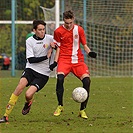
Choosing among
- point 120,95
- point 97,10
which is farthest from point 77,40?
point 97,10

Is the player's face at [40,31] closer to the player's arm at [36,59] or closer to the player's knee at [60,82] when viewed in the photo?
the player's arm at [36,59]

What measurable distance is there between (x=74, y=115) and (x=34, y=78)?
1105mm

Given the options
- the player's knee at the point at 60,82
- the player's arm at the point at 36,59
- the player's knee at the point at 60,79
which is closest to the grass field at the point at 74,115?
the player's knee at the point at 60,82

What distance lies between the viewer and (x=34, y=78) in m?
10.4

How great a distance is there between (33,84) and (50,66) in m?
0.42

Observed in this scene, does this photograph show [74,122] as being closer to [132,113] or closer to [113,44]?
[132,113]

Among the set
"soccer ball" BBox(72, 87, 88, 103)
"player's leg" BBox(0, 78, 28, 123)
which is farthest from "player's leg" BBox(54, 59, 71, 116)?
"player's leg" BBox(0, 78, 28, 123)

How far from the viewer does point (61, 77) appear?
10633 millimetres

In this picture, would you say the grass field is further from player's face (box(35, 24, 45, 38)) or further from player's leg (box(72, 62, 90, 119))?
player's face (box(35, 24, 45, 38))

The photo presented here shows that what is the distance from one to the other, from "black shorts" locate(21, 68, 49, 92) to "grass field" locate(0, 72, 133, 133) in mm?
593

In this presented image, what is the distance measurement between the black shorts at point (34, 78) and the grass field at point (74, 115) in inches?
23.3

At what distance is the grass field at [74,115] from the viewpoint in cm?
911

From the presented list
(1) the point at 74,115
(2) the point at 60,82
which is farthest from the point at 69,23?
(1) the point at 74,115

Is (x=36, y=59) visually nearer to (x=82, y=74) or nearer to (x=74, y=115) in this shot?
(x=82, y=74)
